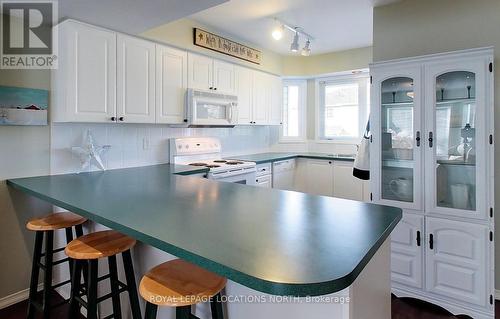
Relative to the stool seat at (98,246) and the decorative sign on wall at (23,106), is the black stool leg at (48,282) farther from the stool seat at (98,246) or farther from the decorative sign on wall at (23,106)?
the decorative sign on wall at (23,106)

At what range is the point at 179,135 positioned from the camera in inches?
141

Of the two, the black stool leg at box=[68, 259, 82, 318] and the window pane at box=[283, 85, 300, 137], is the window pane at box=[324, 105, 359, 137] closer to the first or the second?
the window pane at box=[283, 85, 300, 137]

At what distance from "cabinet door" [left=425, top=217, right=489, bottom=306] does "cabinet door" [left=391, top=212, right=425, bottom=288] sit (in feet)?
0.18

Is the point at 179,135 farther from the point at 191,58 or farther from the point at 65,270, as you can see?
the point at 65,270

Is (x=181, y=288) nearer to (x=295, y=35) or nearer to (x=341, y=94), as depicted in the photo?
(x=295, y=35)

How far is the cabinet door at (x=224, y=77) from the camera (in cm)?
364

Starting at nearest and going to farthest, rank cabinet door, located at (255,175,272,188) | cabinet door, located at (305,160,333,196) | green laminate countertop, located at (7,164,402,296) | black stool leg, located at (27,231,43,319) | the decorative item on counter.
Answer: green laminate countertop, located at (7,164,402,296) → black stool leg, located at (27,231,43,319) → the decorative item on counter → cabinet door, located at (255,175,272,188) → cabinet door, located at (305,160,333,196)

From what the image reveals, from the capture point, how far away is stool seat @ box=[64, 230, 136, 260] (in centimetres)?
150

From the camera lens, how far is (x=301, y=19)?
10.9ft

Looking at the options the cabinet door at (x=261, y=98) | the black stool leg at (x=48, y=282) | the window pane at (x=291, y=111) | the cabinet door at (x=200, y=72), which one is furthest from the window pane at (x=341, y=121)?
the black stool leg at (x=48, y=282)

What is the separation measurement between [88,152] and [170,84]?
1.03 meters

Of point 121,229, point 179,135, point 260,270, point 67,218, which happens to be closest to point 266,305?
point 260,270

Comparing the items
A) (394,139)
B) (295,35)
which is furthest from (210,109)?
(394,139)

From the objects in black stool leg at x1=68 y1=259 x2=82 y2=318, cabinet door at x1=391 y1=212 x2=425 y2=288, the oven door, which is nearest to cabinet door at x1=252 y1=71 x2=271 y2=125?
the oven door
